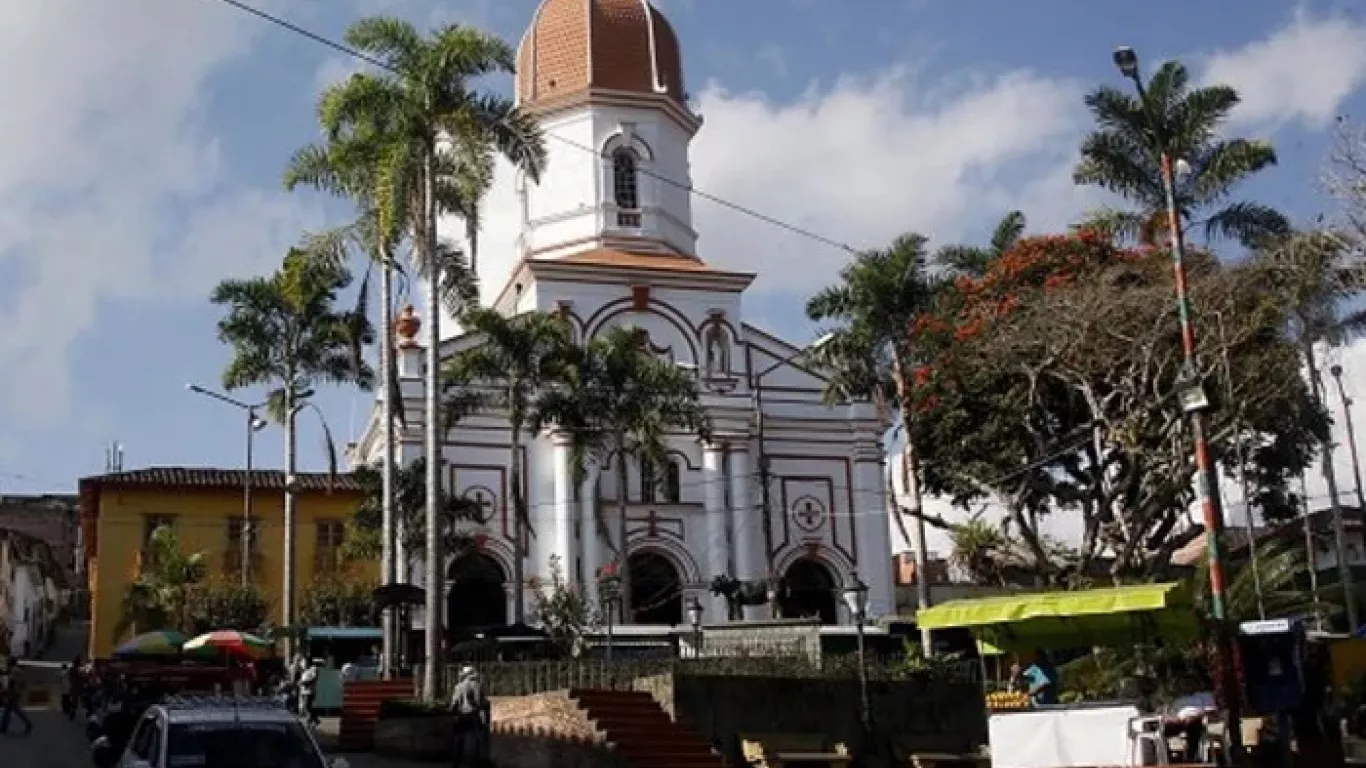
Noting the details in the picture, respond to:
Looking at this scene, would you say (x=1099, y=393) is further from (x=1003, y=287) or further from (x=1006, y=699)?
(x=1006, y=699)

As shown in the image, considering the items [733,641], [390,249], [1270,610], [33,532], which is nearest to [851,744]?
[733,641]

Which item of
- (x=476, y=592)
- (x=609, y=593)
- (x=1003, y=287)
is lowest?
(x=609, y=593)

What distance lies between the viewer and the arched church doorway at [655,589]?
45.7 meters

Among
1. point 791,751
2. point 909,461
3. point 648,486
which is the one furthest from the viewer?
point 648,486

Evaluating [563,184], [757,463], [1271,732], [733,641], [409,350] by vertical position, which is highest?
[563,184]

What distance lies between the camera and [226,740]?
12430 mm

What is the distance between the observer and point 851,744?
23797mm

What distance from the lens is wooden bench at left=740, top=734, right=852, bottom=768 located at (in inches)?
846

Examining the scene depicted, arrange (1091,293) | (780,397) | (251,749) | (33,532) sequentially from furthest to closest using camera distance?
1. (33,532)
2. (780,397)
3. (1091,293)
4. (251,749)

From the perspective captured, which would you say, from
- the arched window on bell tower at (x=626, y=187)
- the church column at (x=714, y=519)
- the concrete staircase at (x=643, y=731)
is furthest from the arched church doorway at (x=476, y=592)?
the concrete staircase at (x=643, y=731)

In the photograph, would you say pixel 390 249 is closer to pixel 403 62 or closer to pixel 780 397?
pixel 403 62

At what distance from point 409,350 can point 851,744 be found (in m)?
25.5

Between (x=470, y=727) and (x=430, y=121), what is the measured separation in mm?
11891

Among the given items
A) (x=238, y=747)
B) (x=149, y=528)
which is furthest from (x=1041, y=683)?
(x=149, y=528)
